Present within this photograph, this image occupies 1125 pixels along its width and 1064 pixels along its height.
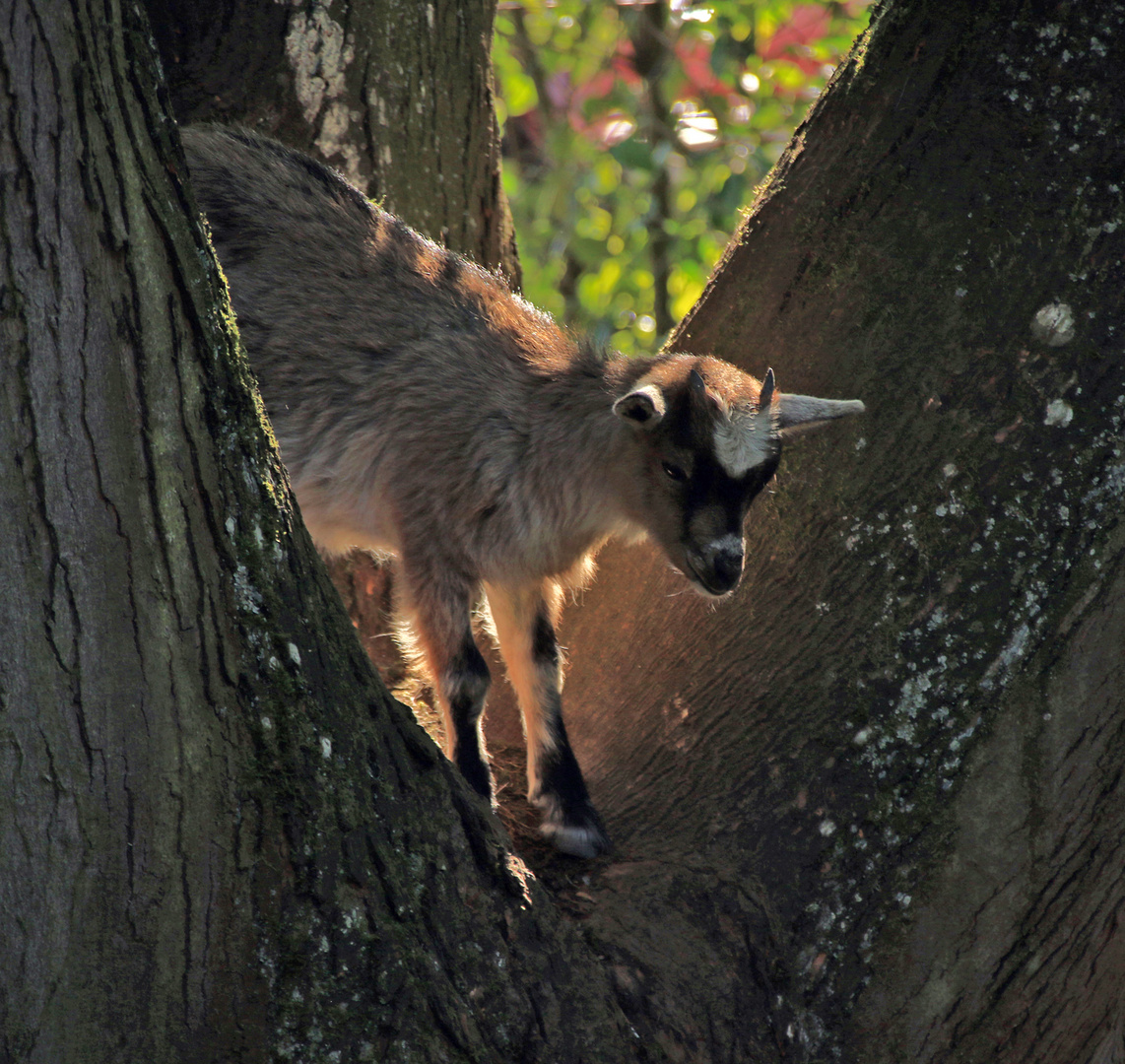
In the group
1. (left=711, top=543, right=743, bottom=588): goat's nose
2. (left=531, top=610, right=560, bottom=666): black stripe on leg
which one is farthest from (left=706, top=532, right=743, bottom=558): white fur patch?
(left=531, top=610, right=560, bottom=666): black stripe on leg

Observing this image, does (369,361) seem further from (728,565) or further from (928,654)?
(928,654)

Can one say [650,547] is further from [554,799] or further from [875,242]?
[875,242]

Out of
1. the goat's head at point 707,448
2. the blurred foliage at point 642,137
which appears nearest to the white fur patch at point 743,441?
the goat's head at point 707,448

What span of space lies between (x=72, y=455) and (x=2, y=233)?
34 centimetres

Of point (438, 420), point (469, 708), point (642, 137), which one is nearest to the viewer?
point (469, 708)

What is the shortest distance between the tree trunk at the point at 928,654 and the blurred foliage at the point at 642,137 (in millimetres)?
3915

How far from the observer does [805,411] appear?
9.80 feet

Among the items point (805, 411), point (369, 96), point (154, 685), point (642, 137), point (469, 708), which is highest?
point (369, 96)

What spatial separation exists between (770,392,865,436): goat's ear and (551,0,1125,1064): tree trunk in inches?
2.1

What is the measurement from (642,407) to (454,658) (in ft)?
3.10

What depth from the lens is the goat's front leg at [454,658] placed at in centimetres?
339

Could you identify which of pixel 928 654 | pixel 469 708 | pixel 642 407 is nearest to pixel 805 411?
pixel 642 407

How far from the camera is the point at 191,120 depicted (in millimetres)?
3789

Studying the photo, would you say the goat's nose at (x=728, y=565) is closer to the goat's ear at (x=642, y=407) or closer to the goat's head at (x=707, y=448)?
the goat's head at (x=707, y=448)
